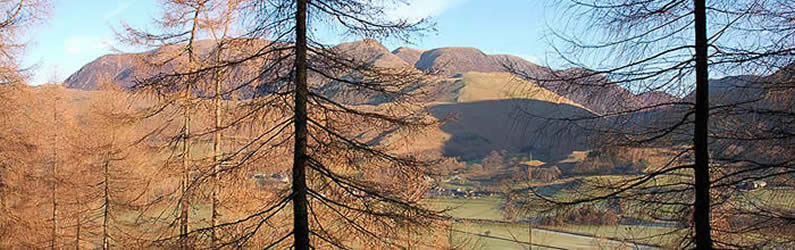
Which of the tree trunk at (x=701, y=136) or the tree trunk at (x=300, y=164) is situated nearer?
the tree trunk at (x=701, y=136)

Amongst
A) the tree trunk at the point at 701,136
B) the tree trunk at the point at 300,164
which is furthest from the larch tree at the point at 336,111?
the tree trunk at the point at 701,136

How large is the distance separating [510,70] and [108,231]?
543 inches

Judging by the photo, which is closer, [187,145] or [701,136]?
[701,136]

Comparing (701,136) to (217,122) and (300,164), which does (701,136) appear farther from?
(217,122)

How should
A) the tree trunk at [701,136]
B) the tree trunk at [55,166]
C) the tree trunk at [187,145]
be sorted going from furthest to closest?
the tree trunk at [55,166], the tree trunk at [187,145], the tree trunk at [701,136]

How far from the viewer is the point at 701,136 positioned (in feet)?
15.4

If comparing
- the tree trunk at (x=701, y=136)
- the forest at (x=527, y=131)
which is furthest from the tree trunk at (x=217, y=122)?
the tree trunk at (x=701, y=136)

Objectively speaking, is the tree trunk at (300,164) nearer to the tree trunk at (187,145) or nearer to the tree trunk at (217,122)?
the tree trunk at (217,122)

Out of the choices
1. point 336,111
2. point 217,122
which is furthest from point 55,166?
point 336,111

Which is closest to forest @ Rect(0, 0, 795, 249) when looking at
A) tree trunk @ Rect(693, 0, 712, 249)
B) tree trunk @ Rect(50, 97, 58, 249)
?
tree trunk @ Rect(693, 0, 712, 249)

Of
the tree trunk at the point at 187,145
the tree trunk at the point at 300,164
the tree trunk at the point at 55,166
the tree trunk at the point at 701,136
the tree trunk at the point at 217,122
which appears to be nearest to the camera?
the tree trunk at the point at 701,136

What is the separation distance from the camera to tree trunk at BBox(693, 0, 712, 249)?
4629mm

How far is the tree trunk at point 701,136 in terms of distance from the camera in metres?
4.63

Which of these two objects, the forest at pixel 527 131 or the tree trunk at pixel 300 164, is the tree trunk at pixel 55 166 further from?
the tree trunk at pixel 300 164
